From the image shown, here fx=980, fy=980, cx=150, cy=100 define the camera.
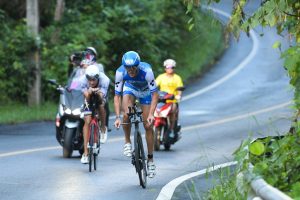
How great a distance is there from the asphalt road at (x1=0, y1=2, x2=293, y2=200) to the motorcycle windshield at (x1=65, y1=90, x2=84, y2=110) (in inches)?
37.1

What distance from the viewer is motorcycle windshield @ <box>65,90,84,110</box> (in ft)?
57.3

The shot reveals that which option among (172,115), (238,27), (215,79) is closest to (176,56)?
(215,79)

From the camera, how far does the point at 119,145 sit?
66.9 feet

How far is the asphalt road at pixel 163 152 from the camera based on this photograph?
43.1ft

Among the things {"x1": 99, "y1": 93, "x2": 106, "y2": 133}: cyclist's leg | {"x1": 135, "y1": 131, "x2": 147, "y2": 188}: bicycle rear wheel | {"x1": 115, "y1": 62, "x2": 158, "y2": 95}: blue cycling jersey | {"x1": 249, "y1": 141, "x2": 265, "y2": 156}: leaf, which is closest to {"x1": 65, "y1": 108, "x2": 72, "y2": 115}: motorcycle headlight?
{"x1": 99, "y1": 93, "x2": 106, "y2": 133}: cyclist's leg

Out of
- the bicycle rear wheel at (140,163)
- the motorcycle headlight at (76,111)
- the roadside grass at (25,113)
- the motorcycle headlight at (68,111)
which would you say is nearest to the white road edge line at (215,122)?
the bicycle rear wheel at (140,163)

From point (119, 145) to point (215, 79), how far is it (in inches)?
790

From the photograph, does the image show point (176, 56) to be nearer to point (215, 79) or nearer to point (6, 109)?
point (215, 79)

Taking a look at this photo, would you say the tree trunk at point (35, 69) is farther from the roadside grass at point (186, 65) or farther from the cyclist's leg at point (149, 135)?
the cyclist's leg at point (149, 135)

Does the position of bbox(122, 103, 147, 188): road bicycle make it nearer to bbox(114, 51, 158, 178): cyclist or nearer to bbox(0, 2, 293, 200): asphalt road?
bbox(114, 51, 158, 178): cyclist

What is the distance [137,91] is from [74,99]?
11.0 feet

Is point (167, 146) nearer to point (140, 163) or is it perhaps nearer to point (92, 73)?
point (92, 73)

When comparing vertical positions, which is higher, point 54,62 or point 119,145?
point 54,62

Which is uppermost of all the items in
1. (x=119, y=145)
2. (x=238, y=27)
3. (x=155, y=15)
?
(x=155, y=15)
